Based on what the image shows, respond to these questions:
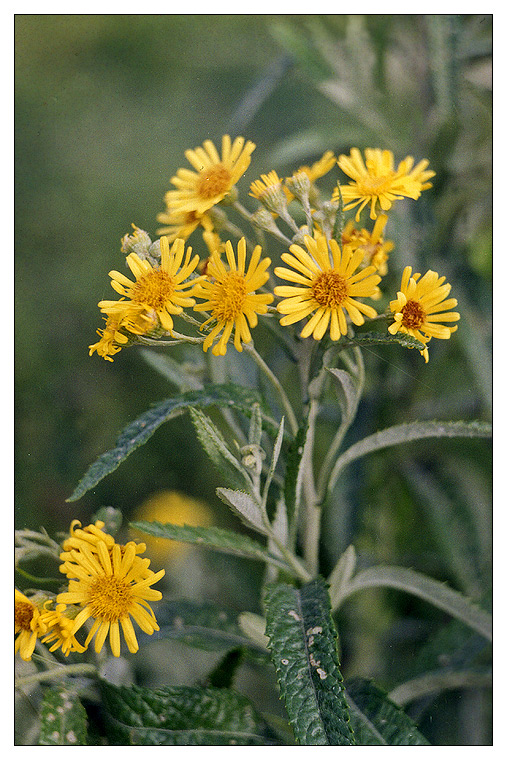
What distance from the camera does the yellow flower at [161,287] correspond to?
0.52 m

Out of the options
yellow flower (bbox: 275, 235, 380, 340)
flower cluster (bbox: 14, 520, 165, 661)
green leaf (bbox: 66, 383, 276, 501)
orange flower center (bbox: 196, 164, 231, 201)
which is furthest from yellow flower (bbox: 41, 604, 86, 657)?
orange flower center (bbox: 196, 164, 231, 201)

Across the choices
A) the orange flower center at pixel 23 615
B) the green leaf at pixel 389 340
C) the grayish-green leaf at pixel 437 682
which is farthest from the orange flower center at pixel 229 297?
the grayish-green leaf at pixel 437 682

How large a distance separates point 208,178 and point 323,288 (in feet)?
0.71

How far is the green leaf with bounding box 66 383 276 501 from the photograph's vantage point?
53cm

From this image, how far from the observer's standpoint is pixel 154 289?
53 centimetres

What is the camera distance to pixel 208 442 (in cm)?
53

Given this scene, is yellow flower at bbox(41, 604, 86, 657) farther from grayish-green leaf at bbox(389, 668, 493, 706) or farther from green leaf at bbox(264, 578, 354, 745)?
grayish-green leaf at bbox(389, 668, 493, 706)

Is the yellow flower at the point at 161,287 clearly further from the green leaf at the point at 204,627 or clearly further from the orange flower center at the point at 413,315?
the green leaf at the point at 204,627

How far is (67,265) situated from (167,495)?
1.75ft

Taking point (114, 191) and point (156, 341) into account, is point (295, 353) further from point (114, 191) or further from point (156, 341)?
point (114, 191)

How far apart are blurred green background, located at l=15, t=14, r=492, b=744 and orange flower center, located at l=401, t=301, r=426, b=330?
21 cm

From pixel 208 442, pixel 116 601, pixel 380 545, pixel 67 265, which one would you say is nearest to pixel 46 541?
pixel 116 601

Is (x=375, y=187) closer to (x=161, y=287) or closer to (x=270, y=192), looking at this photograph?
(x=270, y=192)

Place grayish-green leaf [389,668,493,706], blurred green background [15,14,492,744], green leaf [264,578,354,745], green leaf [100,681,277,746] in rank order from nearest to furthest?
1. green leaf [264,578,354,745]
2. green leaf [100,681,277,746]
3. grayish-green leaf [389,668,493,706]
4. blurred green background [15,14,492,744]
